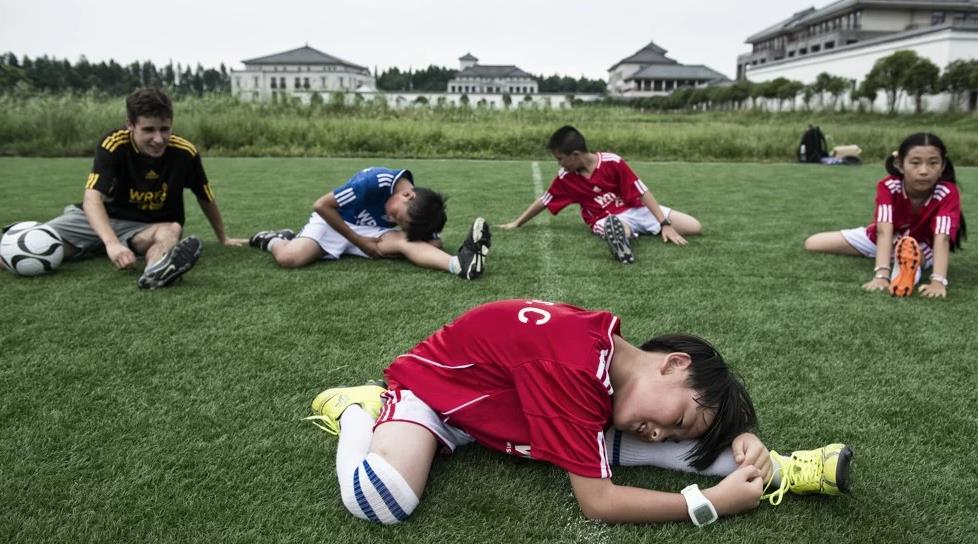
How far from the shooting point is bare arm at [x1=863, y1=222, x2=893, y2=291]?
12.4ft

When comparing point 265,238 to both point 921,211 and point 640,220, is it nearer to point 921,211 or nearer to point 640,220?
point 640,220

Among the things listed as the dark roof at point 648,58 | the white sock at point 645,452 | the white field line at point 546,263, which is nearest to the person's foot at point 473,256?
the white field line at point 546,263

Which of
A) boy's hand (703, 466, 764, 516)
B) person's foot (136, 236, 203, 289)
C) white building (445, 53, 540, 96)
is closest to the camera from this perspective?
boy's hand (703, 466, 764, 516)

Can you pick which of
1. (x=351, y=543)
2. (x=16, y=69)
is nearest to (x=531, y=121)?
(x=16, y=69)

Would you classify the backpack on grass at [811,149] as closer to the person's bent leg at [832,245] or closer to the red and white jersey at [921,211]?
the person's bent leg at [832,245]

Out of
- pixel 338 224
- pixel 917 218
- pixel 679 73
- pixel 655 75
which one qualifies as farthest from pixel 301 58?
pixel 917 218

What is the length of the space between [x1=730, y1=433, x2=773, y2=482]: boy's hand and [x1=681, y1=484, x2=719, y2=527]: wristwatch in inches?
7.1

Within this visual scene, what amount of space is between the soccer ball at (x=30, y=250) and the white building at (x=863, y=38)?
110 ft

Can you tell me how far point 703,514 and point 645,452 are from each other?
11.3 inches

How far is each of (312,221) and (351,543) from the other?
10.3ft

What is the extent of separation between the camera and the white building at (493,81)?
90062 mm

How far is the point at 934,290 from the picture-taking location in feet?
12.0

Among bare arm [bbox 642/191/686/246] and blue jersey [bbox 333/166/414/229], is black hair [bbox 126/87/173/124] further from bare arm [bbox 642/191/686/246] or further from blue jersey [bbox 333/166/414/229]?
bare arm [bbox 642/191/686/246]

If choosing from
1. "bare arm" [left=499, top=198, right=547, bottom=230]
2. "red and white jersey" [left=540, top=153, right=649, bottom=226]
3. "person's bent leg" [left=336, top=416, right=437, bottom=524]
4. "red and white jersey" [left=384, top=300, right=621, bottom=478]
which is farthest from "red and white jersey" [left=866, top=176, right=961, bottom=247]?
"person's bent leg" [left=336, top=416, right=437, bottom=524]
